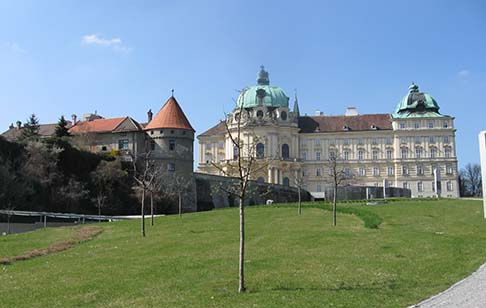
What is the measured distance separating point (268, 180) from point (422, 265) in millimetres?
77626

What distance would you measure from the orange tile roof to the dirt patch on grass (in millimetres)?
42458

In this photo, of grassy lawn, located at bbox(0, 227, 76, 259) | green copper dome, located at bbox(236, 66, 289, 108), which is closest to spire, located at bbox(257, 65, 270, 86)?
green copper dome, located at bbox(236, 66, 289, 108)

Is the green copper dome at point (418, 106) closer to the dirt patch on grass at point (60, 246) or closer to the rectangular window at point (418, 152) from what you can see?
the rectangular window at point (418, 152)

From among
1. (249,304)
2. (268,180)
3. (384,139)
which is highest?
(384,139)

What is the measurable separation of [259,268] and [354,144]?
287 ft

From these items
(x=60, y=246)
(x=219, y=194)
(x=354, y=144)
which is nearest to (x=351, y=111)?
(x=354, y=144)

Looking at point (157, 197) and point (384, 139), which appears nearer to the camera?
Answer: point (157, 197)

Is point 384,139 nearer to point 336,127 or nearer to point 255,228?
point 336,127

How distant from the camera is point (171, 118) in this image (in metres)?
68.4

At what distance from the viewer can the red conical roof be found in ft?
224

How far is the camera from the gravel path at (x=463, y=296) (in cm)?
1109

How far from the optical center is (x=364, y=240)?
21.2 m

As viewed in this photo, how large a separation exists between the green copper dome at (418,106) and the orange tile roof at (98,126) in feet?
175

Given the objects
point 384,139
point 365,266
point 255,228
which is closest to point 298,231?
point 255,228
